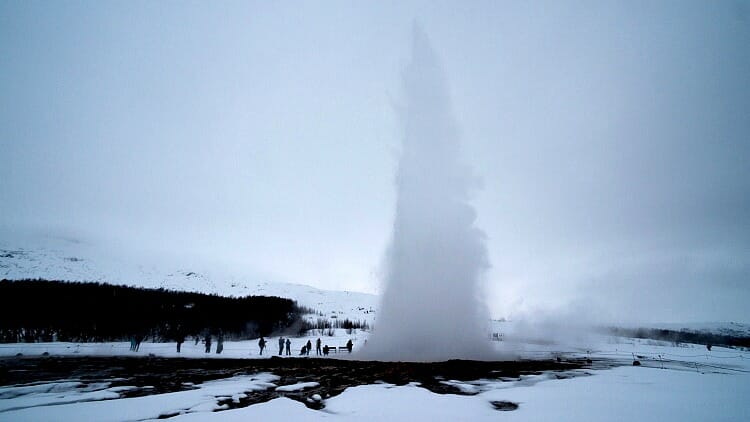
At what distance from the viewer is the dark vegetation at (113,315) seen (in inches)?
2293

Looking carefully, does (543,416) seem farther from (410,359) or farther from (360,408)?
(410,359)

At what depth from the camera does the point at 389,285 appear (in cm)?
2677

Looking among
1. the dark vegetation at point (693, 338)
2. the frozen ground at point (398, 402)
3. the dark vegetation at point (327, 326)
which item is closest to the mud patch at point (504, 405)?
the frozen ground at point (398, 402)

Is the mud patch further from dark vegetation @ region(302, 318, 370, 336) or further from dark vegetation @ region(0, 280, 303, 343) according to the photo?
dark vegetation @ region(302, 318, 370, 336)

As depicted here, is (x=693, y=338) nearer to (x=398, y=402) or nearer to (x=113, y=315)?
(x=398, y=402)

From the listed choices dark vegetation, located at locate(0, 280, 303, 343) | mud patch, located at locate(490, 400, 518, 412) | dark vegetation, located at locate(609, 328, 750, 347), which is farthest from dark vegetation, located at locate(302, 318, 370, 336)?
mud patch, located at locate(490, 400, 518, 412)

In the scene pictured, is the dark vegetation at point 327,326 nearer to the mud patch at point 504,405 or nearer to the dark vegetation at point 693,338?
the dark vegetation at point 693,338

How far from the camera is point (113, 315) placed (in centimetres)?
6688

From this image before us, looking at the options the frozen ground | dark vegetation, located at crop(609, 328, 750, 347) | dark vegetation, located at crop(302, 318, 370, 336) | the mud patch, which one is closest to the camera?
the frozen ground

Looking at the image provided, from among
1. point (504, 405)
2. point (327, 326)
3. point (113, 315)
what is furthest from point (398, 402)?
point (327, 326)

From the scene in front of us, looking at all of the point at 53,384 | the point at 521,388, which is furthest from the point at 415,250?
the point at 53,384

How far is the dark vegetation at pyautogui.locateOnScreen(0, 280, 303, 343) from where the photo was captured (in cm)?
5825

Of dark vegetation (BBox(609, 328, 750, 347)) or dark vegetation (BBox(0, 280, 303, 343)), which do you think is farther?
dark vegetation (BBox(609, 328, 750, 347))

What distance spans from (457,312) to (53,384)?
66.9 ft
